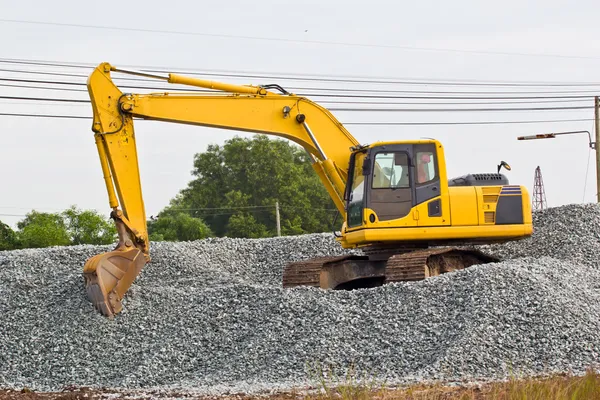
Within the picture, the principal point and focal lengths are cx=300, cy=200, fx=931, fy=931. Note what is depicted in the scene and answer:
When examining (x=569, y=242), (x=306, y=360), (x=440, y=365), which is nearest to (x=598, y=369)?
(x=440, y=365)

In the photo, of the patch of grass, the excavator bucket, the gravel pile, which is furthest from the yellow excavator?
the patch of grass

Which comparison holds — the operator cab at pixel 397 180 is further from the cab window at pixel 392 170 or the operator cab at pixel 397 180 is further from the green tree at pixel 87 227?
the green tree at pixel 87 227

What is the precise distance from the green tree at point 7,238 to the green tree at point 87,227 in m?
2.05

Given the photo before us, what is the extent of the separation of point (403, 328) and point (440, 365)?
127cm

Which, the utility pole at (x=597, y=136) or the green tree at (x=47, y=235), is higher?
the utility pole at (x=597, y=136)

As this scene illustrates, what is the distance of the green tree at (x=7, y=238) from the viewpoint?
1282 inches

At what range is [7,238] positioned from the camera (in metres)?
33.1

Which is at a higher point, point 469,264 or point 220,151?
point 220,151

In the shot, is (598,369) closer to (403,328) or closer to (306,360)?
(403,328)

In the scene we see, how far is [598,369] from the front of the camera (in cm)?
993

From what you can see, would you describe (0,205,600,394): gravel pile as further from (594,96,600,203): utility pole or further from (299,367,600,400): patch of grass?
(594,96,600,203): utility pole

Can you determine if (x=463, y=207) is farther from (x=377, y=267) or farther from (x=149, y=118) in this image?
(x=149, y=118)

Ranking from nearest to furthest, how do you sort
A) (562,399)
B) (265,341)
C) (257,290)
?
(562,399)
(265,341)
(257,290)

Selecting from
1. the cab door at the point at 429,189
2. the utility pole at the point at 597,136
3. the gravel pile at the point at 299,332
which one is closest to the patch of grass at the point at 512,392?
the gravel pile at the point at 299,332
